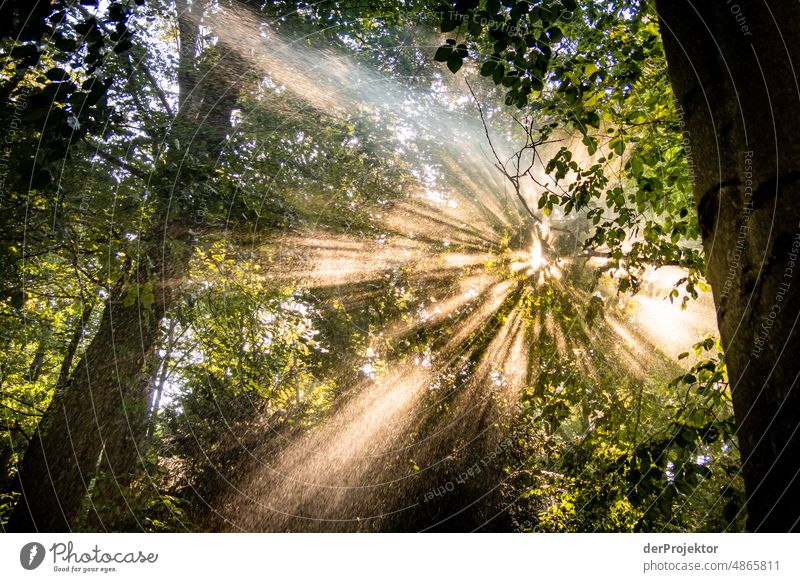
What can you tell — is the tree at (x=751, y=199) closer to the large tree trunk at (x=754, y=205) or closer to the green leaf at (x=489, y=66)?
the large tree trunk at (x=754, y=205)

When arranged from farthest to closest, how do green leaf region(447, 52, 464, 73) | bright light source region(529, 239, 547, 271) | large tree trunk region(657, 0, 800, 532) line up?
bright light source region(529, 239, 547, 271) → green leaf region(447, 52, 464, 73) → large tree trunk region(657, 0, 800, 532)

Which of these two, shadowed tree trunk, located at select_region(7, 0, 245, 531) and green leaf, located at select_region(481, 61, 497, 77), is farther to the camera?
shadowed tree trunk, located at select_region(7, 0, 245, 531)

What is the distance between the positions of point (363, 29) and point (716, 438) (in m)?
7.39

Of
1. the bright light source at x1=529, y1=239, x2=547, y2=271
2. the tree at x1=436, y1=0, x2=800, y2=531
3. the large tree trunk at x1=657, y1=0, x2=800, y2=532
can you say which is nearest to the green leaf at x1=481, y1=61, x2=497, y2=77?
the tree at x1=436, y1=0, x2=800, y2=531

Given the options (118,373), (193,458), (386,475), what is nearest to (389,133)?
(118,373)

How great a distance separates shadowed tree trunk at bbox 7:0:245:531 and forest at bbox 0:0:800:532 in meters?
0.03

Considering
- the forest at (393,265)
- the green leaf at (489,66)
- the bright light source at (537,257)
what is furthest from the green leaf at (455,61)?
the bright light source at (537,257)
